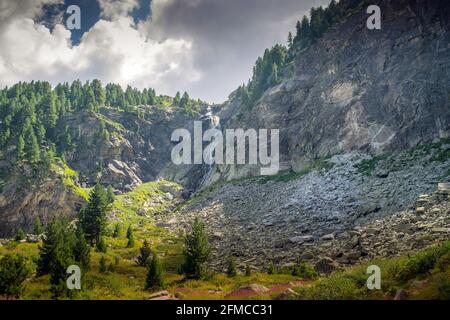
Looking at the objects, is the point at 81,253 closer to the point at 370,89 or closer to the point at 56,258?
the point at 56,258

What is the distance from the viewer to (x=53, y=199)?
309 feet

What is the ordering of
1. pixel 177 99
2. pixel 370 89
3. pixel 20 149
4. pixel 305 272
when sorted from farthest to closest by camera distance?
pixel 177 99 → pixel 20 149 → pixel 370 89 → pixel 305 272

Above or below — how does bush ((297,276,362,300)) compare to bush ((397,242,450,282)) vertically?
below

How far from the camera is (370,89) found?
67250 mm

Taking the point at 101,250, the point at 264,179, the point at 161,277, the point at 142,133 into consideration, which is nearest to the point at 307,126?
the point at 264,179

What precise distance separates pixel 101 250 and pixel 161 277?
20.8m

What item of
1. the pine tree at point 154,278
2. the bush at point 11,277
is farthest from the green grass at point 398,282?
the bush at point 11,277

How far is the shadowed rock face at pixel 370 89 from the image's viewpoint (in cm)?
5634

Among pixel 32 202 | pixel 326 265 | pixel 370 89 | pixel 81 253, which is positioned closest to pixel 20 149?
pixel 32 202

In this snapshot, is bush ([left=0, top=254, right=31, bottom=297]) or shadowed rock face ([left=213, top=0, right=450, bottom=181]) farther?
shadowed rock face ([left=213, top=0, right=450, bottom=181])

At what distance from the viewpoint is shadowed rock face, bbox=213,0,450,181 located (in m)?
56.3

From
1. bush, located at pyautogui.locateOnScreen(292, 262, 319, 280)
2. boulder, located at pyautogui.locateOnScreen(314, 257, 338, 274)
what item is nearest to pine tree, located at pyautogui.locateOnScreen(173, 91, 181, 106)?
boulder, located at pyautogui.locateOnScreen(314, 257, 338, 274)

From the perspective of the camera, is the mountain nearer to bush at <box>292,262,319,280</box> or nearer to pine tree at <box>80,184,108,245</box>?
bush at <box>292,262,319,280</box>
